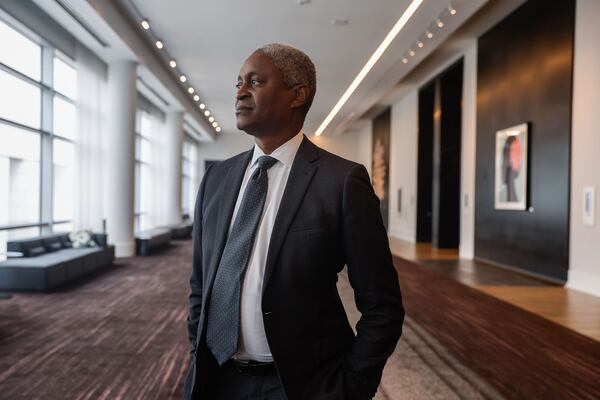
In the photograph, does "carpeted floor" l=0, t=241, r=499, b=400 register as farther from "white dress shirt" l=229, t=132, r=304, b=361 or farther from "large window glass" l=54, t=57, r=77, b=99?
"large window glass" l=54, t=57, r=77, b=99

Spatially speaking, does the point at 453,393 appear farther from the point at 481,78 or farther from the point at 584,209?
the point at 481,78

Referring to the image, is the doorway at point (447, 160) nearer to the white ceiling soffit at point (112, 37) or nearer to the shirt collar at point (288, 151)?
the white ceiling soffit at point (112, 37)

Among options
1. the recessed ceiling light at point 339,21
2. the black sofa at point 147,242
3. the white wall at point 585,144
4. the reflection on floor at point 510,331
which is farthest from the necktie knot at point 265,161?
the black sofa at point 147,242

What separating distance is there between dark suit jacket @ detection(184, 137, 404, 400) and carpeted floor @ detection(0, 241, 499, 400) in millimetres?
2273

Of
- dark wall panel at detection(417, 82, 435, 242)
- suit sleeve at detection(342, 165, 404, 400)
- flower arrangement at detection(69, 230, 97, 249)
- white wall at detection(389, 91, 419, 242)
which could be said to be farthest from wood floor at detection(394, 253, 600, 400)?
white wall at detection(389, 91, 419, 242)

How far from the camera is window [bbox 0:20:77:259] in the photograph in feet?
28.0

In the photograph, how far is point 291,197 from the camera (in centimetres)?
138

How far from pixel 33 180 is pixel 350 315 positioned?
6.60 m

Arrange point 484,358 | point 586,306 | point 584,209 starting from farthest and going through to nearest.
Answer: point 584,209, point 586,306, point 484,358

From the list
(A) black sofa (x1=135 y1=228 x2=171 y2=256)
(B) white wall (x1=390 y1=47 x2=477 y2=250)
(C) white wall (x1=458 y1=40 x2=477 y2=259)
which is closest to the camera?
(C) white wall (x1=458 y1=40 x2=477 y2=259)

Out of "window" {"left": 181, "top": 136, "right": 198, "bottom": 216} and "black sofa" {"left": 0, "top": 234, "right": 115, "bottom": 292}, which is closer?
"black sofa" {"left": 0, "top": 234, "right": 115, "bottom": 292}

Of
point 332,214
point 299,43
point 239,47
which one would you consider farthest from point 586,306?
point 239,47

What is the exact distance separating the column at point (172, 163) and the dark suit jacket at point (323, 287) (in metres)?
17.4

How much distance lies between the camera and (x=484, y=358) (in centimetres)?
435
